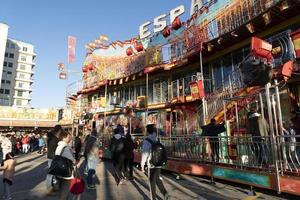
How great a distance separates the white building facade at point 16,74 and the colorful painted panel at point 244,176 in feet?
268

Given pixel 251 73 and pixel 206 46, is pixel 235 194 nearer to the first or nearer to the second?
pixel 251 73

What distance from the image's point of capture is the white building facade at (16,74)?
3159 inches

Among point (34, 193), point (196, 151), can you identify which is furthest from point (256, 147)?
point (34, 193)

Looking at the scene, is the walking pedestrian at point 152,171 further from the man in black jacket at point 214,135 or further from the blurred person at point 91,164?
the man in black jacket at point 214,135

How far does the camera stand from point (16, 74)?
3310 inches

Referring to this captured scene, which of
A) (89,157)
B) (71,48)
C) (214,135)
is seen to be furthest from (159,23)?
(71,48)

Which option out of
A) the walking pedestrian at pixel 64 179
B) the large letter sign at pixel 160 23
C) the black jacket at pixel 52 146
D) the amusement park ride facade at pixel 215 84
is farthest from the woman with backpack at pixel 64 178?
the large letter sign at pixel 160 23

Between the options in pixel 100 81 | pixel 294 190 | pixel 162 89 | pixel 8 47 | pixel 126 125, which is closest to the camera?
pixel 294 190

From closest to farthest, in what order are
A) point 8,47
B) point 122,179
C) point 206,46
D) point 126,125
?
point 122,179 → point 206,46 → point 126,125 → point 8,47

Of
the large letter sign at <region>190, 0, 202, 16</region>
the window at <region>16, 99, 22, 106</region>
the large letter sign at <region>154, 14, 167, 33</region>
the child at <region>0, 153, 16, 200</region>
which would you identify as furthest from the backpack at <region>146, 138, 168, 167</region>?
the window at <region>16, 99, 22, 106</region>

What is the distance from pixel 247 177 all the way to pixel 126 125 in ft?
55.0

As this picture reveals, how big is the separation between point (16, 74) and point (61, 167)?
89.2 metres

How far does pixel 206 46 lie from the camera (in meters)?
15.7

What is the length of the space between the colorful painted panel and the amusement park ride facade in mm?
28
